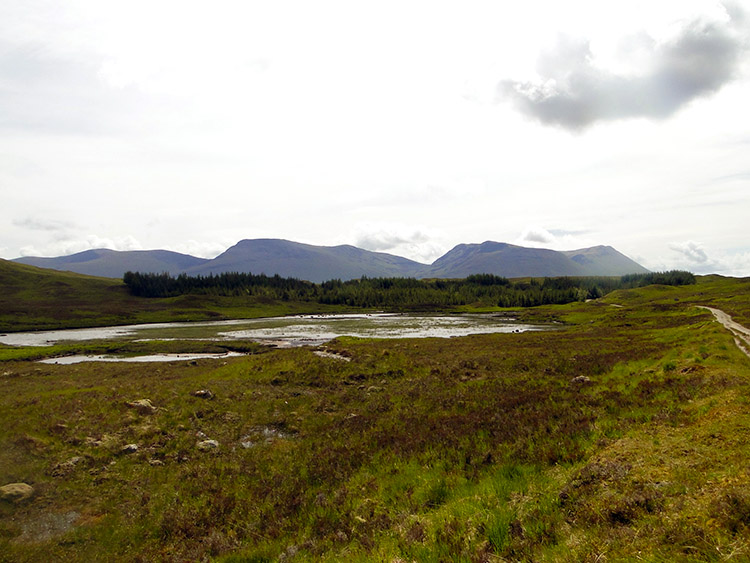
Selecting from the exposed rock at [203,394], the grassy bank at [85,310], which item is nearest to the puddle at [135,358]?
the exposed rock at [203,394]

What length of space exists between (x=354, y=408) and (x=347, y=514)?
13.6 metres

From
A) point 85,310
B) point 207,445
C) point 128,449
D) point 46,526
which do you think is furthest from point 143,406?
point 85,310

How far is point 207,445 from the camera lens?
17516 millimetres

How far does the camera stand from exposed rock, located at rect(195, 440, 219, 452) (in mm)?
17266

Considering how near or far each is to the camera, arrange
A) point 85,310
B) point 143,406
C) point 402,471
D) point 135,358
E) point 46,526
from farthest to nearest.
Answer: point 85,310 < point 135,358 < point 143,406 < point 402,471 < point 46,526

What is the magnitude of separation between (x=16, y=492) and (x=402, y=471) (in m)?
13.4

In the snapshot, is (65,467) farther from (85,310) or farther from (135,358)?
(85,310)

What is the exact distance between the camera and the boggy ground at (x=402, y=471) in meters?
6.71

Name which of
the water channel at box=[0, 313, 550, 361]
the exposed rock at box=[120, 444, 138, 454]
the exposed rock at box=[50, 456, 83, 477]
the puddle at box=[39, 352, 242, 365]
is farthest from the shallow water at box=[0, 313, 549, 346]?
the exposed rock at box=[50, 456, 83, 477]

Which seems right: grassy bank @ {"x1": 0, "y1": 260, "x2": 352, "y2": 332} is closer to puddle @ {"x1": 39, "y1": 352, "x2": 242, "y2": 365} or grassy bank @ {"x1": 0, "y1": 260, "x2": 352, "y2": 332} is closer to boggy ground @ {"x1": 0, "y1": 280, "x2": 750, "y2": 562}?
puddle @ {"x1": 39, "y1": 352, "x2": 242, "y2": 365}

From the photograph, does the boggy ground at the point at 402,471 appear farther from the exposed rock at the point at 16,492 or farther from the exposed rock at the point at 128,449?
the exposed rock at the point at 16,492

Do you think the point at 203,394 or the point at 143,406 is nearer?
the point at 143,406

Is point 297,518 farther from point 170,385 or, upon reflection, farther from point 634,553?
point 170,385

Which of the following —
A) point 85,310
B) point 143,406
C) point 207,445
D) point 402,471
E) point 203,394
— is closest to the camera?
point 402,471
